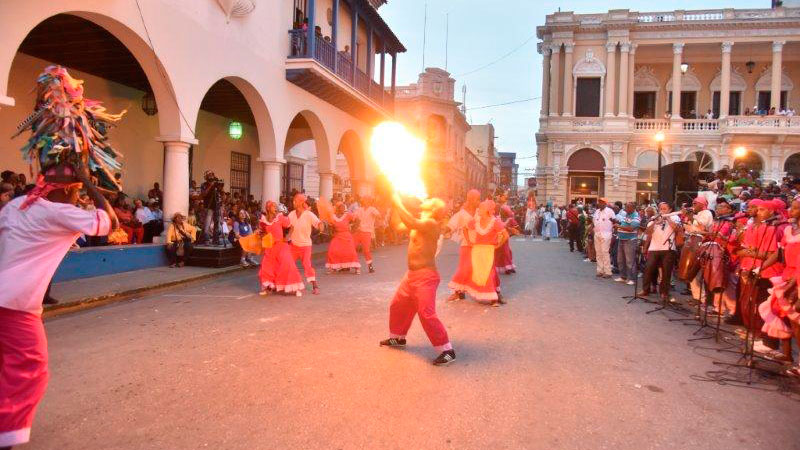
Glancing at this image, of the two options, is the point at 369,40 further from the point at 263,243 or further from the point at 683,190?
the point at 263,243

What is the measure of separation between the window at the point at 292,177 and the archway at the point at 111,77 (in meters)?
7.41

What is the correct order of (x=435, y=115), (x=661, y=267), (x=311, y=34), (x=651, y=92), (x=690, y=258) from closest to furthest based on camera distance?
(x=690, y=258), (x=661, y=267), (x=311, y=34), (x=651, y=92), (x=435, y=115)

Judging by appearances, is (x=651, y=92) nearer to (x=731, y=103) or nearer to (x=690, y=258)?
(x=731, y=103)

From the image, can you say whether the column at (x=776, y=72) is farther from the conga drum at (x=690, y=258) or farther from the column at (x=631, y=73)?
the conga drum at (x=690, y=258)

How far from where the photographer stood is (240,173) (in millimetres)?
20188

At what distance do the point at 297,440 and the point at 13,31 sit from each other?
25.1 ft

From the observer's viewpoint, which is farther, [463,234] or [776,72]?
[776,72]

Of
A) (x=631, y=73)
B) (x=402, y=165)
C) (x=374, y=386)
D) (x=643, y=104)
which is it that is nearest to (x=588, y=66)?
(x=631, y=73)

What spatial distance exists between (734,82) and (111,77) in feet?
122

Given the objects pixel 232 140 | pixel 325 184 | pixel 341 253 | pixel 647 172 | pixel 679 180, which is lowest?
pixel 341 253

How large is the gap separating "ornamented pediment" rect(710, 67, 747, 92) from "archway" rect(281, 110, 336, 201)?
2724 centimetres

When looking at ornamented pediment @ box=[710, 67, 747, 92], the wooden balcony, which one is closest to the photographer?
the wooden balcony

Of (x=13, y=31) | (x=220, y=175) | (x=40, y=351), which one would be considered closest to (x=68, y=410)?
(x=40, y=351)

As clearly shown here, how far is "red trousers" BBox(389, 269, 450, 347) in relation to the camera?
556 centimetres
